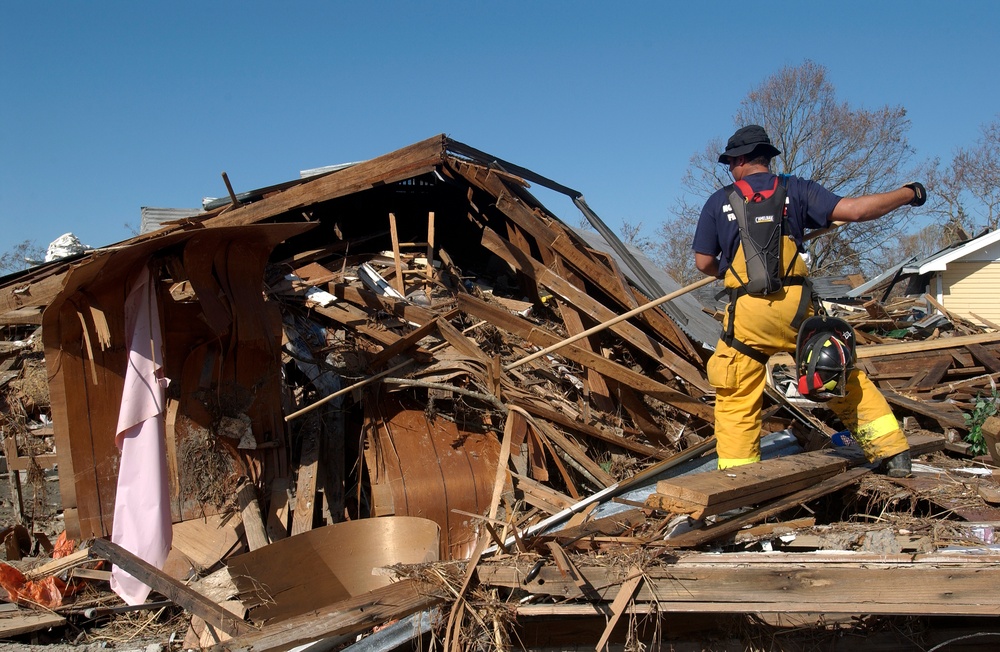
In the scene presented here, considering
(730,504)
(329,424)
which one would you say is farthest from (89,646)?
(730,504)

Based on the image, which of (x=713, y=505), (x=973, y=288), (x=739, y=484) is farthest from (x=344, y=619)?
(x=973, y=288)

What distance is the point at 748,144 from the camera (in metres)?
4.30

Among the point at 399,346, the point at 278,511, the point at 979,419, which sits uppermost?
the point at 399,346

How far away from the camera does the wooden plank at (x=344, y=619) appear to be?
3113 millimetres

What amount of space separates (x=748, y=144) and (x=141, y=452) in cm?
419

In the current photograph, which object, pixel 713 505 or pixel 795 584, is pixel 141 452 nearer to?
pixel 713 505

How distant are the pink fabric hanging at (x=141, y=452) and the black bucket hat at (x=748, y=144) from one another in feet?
12.3

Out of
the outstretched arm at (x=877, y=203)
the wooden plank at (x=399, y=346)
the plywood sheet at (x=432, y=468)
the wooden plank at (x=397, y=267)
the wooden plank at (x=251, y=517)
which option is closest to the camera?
the outstretched arm at (x=877, y=203)

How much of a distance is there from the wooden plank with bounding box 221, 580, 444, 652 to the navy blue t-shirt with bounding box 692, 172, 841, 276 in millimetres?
2531

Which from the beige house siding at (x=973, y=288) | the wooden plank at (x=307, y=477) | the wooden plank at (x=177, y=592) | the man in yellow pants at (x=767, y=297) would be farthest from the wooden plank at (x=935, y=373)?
the beige house siding at (x=973, y=288)

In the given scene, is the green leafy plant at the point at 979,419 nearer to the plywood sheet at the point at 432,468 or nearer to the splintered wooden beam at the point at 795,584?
the splintered wooden beam at the point at 795,584

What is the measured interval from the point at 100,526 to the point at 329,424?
1753 mm

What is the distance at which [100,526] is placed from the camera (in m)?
4.65

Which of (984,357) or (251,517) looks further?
(984,357)
